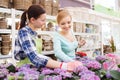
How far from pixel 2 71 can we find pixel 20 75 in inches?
5.4

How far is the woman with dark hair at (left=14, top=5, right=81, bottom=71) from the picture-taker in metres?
1.13

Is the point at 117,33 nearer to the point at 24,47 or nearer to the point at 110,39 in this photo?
the point at 110,39

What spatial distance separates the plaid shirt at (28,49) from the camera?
117cm

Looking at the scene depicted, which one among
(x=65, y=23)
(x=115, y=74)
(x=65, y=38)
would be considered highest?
(x=65, y=23)

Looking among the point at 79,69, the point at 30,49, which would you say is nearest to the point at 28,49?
the point at 30,49

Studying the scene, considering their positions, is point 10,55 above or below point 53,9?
below

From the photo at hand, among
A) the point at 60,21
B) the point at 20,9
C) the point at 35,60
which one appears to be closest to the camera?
the point at 35,60

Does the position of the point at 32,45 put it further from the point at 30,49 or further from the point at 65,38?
the point at 65,38

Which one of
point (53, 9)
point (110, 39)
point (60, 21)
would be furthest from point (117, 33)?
point (60, 21)

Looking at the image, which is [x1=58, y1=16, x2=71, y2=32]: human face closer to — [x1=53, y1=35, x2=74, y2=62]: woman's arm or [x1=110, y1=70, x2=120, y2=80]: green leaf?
[x1=53, y1=35, x2=74, y2=62]: woman's arm

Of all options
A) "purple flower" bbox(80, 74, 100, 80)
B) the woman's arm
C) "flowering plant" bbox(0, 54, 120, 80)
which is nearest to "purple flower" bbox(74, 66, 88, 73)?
"flowering plant" bbox(0, 54, 120, 80)

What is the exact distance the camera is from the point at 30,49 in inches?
49.2

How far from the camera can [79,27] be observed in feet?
14.8

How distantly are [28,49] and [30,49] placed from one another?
1 centimetres
